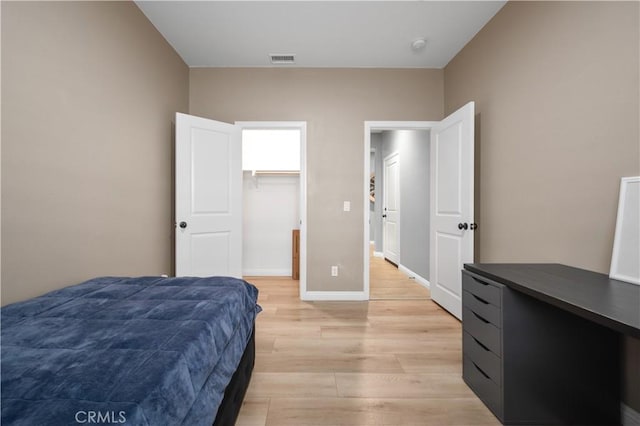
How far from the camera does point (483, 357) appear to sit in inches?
58.9

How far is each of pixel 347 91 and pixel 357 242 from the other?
183cm

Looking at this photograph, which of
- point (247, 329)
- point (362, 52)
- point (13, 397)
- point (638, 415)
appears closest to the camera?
point (13, 397)

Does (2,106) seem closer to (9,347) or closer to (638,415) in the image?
(9,347)

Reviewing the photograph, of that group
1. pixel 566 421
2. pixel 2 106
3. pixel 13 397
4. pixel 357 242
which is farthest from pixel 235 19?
pixel 566 421

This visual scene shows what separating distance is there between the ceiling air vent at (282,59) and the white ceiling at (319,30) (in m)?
0.06

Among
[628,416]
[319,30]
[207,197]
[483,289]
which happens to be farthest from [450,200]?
[207,197]

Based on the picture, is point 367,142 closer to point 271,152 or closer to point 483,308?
point 271,152

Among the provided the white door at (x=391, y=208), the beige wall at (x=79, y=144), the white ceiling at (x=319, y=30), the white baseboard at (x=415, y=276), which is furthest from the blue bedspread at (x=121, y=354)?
the white door at (x=391, y=208)

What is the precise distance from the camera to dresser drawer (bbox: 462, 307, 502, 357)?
1.40m

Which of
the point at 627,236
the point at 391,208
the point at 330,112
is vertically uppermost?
the point at 330,112

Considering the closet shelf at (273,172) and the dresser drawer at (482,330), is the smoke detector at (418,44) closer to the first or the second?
the closet shelf at (273,172)

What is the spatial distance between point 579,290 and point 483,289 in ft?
1.33

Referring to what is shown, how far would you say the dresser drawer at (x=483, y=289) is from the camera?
1.39 meters

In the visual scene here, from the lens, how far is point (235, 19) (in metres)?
2.40
